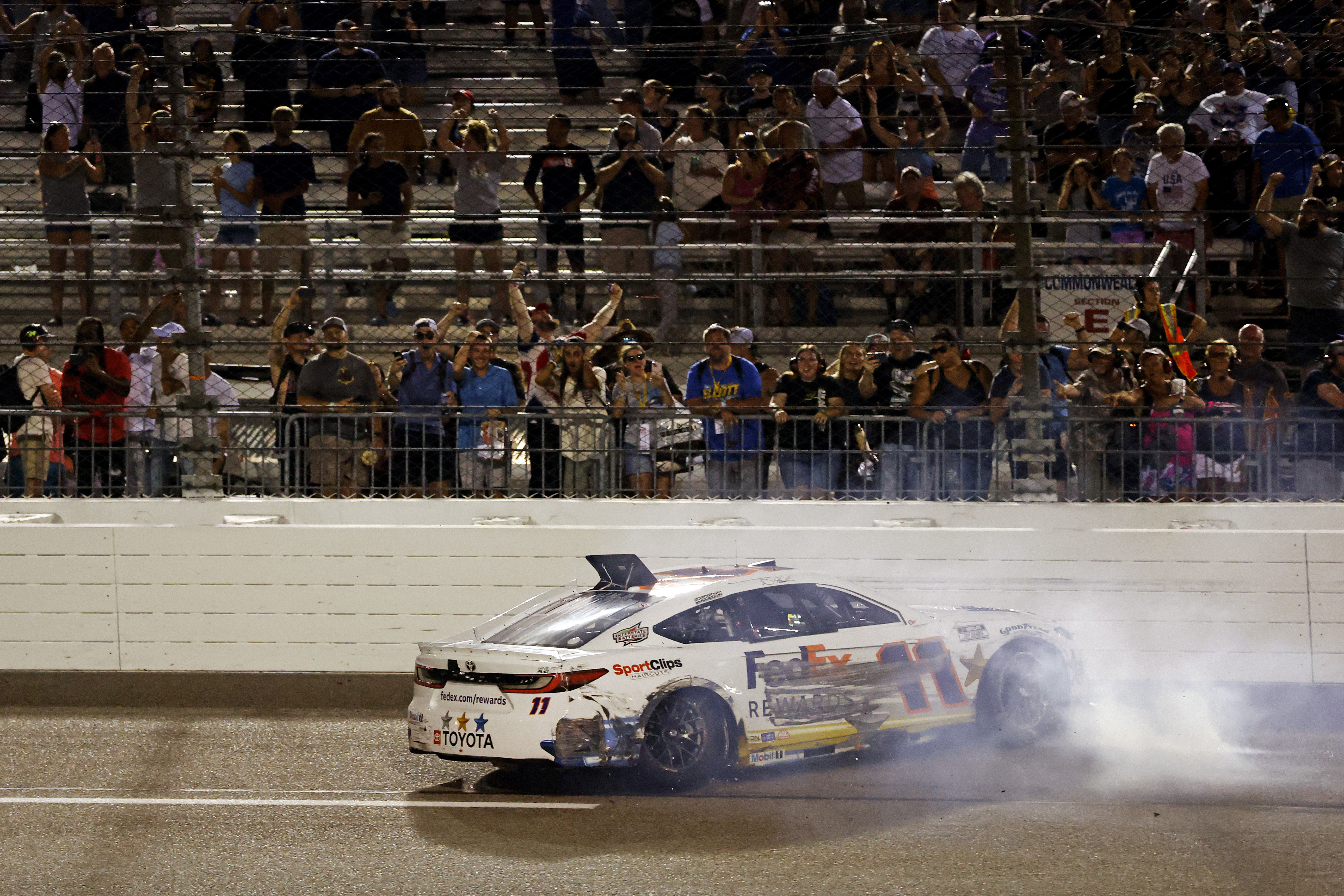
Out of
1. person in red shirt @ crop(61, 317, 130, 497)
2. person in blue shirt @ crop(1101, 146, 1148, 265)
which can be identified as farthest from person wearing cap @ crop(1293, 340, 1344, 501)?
person in red shirt @ crop(61, 317, 130, 497)

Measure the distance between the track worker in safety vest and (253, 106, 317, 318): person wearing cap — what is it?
7.05 metres

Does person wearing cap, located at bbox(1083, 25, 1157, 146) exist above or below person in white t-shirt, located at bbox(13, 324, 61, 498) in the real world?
above

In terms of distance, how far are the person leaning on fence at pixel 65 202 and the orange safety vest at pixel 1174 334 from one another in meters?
8.62

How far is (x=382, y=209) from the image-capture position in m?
14.1

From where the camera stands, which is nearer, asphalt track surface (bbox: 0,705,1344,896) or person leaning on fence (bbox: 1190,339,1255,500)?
asphalt track surface (bbox: 0,705,1344,896)

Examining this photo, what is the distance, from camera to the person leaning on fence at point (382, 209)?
13.8 m

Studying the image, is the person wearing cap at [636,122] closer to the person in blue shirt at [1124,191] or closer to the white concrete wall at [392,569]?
the person in blue shirt at [1124,191]

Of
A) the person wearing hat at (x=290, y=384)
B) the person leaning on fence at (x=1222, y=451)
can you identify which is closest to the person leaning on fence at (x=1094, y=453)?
the person leaning on fence at (x=1222, y=451)

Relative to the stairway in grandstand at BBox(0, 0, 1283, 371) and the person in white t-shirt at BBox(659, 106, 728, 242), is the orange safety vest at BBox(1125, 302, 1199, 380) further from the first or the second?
the person in white t-shirt at BBox(659, 106, 728, 242)

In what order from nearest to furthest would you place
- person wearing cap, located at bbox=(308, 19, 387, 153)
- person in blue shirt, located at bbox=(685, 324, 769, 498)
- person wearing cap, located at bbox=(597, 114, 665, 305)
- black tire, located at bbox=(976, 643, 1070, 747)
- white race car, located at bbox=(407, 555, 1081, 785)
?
1. white race car, located at bbox=(407, 555, 1081, 785)
2. black tire, located at bbox=(976, 643, 1070, 747)
3. person in blue shirt, located at bbox=(685, 324, 769, 498)
4. person wearing cap, located at bbox=(597, 114, 665, 305)
5. person wearing cap, located at bbox=(308, 19, 387, 153)

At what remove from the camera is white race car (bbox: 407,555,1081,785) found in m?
7.33

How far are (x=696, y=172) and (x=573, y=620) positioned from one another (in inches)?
280

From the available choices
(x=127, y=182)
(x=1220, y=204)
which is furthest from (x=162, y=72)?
(x=1220, y=204)

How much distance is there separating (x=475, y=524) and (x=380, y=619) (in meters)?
0.85
